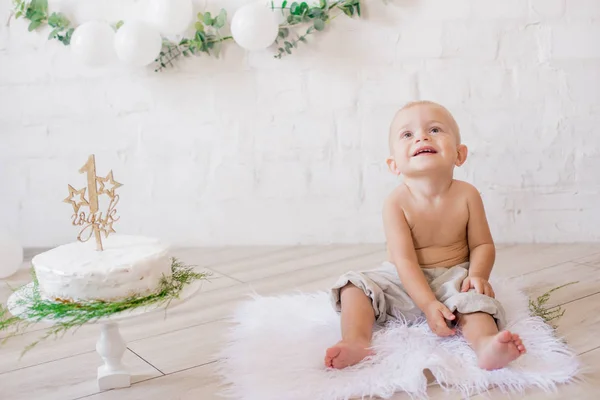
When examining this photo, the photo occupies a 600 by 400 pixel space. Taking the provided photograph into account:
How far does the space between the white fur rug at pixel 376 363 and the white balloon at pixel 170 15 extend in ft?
3.29

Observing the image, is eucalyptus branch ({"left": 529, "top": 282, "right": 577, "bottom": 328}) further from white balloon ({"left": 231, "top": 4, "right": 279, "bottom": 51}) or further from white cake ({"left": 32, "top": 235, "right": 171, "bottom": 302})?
white balloon ({"left": 231, "top": 4, "right": 279, "bottom": 51})

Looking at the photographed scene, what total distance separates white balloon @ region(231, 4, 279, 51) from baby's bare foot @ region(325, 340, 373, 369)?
42.4 inches

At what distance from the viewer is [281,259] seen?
206 cm

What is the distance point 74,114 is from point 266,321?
1167mm

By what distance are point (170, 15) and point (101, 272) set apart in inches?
44.5

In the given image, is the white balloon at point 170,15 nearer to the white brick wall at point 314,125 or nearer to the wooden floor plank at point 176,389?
the white brick wall at point 314,125

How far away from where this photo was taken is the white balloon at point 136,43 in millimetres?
1957

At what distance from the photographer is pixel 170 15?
2.01 metres

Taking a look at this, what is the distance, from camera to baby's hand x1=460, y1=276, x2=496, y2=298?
1321 mm

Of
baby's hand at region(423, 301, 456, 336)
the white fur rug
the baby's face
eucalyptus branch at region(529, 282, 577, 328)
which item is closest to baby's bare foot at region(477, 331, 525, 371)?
the white fur rug

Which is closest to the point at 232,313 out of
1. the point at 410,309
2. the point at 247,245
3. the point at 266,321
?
the point at 266,321

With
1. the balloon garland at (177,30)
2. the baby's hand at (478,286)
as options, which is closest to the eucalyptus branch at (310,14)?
the balloon garland at (177,30)

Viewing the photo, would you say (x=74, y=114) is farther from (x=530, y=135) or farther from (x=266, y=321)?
(x=530, y=135)

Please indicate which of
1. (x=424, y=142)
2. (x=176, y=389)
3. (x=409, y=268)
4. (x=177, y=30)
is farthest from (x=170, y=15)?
(x=176, y=389)
